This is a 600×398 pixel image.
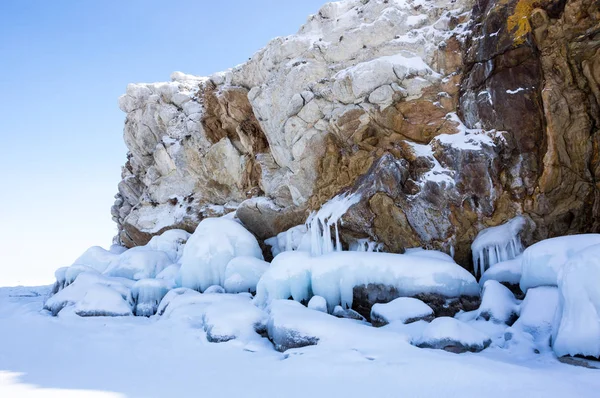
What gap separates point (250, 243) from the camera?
15133 mm

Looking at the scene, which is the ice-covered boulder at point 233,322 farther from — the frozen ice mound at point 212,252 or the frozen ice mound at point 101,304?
the frozen ice mound at point 212,252

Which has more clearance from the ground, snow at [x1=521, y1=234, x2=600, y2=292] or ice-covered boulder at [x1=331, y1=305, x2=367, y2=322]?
snow at [x1=521, y1=234, x2=600, y2=292]

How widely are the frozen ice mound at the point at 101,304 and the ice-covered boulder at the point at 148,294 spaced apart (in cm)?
69

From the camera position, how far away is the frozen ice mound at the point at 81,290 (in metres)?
11.8

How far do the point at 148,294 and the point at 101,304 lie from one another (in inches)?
74.5

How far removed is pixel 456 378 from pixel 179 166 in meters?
16.7

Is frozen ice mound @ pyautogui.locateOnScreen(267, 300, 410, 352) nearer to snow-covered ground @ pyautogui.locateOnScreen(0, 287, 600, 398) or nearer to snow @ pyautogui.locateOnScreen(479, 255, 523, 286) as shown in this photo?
snow-covered ground @ pyautogui.locateOnScreen(0, 287, 600, 398)

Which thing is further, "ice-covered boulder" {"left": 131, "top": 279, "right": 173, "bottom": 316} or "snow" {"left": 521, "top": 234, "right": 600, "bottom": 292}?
"ice-covered boulder" {"left": 131, "top": 279, "right": 173, "bottom": 316}

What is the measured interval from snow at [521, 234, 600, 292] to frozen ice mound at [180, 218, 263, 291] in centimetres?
930

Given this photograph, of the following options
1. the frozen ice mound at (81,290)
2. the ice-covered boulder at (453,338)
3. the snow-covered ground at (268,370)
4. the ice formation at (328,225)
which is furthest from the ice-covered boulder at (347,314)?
the frozen ice mound at (81,290)

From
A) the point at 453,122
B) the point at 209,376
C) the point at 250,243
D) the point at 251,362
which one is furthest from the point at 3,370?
the point at 453,122

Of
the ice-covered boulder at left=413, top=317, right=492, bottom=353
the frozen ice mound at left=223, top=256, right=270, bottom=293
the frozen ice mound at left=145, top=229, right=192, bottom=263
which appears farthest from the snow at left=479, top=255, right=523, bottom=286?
the frozen ice mound at left=145, top=229, right=192, bottom=263

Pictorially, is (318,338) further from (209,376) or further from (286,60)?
(286,60)

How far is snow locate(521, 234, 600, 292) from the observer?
27.2 ft
